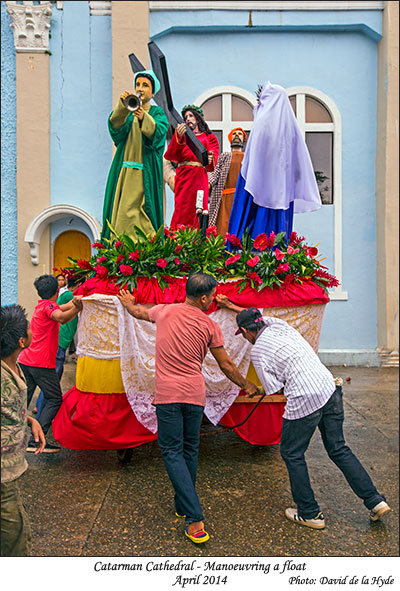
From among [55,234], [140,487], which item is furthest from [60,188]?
[140,487]

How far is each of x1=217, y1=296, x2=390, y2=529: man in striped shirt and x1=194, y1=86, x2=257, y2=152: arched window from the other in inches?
248

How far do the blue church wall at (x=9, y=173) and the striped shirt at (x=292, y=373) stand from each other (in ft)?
22.6

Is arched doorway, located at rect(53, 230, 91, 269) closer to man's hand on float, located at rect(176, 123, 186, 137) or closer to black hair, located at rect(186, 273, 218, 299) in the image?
man's hand on float, located at rect(176, 123, 186, 137)

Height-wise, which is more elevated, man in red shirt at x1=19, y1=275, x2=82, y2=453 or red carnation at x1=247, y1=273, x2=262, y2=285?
red carnation at x1=247, y1=273, x2=262, y2=285

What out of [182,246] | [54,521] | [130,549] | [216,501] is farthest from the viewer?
[182,246]

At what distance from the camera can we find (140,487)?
3.60m

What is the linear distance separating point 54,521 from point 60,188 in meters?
6.91

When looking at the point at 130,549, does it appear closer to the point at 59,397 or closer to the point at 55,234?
the point at 59,397

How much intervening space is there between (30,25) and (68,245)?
3934 millimetres

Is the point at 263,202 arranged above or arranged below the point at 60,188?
below

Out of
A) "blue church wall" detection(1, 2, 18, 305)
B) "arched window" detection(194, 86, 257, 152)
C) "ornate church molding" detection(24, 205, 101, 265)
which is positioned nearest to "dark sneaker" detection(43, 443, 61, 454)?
"ornate church molding" detection(24, 205, 101, 265)

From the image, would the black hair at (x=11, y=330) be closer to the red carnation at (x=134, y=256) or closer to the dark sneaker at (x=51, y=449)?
the red carnation at (x=134, y=256)

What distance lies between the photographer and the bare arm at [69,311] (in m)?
3.86

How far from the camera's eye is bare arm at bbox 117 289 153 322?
3.47 metres
